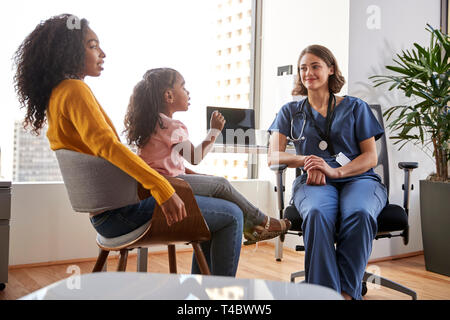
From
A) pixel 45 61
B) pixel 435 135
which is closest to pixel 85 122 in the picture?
pixel 45 61

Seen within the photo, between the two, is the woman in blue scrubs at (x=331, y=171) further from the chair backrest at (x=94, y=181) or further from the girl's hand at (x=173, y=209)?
the chair backrest at (x=94, y=181)

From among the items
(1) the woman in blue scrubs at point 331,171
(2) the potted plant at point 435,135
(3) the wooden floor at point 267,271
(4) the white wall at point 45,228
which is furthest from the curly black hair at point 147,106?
(2) the potted plant at point 435,135

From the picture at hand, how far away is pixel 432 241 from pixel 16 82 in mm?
2460

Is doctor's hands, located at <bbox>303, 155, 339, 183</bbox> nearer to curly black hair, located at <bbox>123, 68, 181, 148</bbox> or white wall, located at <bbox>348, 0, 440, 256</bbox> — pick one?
curly black hair, located at <bbox>123, 68, 181, 148</bbox>

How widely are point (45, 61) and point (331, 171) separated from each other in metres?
1.15

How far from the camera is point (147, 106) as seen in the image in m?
1.72

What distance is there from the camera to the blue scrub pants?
158 cm

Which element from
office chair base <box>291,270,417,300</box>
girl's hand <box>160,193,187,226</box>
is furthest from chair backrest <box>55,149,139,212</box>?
office chair base <box>291,270,417,300</box>

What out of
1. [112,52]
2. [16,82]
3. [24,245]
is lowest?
[24,245]

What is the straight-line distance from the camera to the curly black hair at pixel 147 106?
5.53 ft

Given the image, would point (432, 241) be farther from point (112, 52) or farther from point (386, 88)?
point (112, 52)

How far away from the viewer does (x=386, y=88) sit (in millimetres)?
3102

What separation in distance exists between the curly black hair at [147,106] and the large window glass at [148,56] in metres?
1.14
